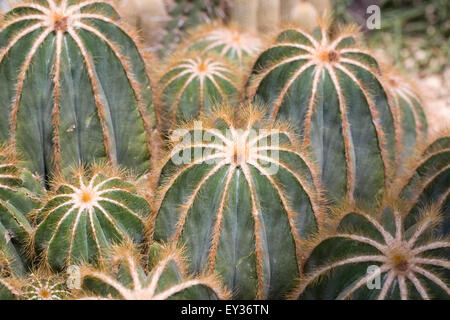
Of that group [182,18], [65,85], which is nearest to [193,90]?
[65,85]

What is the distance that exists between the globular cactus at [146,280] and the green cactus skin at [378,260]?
35cm

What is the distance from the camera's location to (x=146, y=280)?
200 centimetres

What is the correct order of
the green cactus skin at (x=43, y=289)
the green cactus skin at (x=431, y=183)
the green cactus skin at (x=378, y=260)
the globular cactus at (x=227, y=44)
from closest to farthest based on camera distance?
the green cactus skin at (x=378, y=260)
the green cactus skin at (x=43, y=289)
the green cactus skin at (x=431, y=183)
the globular cactus at (x=227, y=44)

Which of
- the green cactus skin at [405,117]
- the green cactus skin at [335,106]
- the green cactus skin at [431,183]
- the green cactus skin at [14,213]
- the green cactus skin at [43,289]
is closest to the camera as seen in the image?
the green cactus skin at [43,289]

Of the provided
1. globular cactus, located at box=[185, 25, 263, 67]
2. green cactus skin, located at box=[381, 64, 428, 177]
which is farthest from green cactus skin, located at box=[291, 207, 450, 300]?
globular cactus, located at box=[185, 25, 263, 67]

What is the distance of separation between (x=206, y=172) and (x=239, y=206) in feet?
0.51

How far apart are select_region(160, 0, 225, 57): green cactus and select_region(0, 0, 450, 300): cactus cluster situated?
4.87 feet

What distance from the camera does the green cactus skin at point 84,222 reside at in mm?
2248

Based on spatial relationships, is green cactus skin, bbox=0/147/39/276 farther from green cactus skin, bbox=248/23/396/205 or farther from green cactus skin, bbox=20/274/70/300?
green cactus skin, bbox=248/23/396/205

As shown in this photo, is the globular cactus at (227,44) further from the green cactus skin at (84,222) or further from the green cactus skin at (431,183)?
the green cactus skin at (84,222)

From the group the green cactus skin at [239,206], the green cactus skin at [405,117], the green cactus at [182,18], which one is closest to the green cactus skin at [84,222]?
the green cactus skin at [239,206]

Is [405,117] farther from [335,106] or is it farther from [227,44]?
[227,44]

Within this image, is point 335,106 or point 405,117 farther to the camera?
point 405,117
